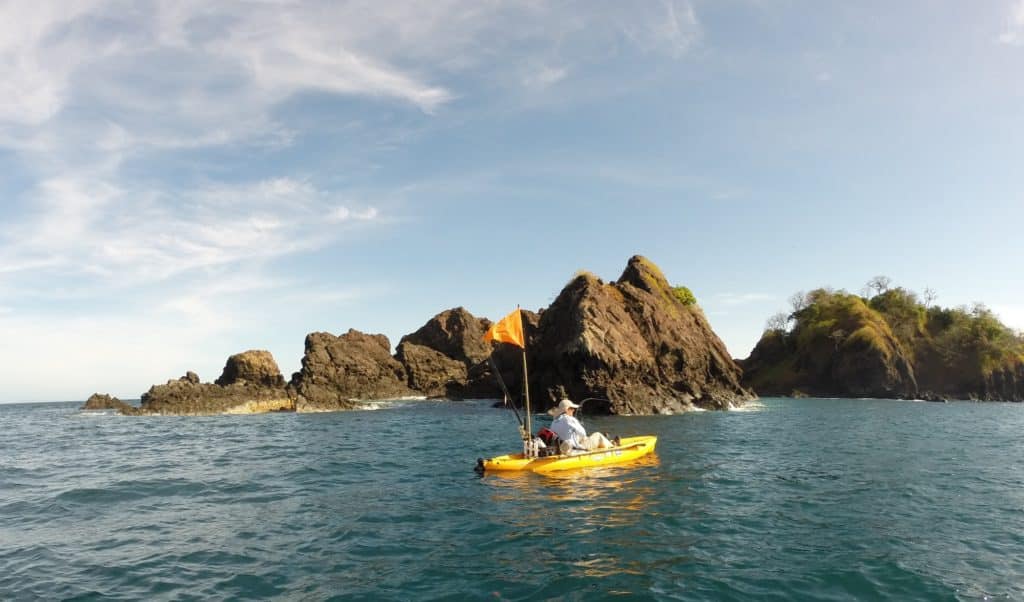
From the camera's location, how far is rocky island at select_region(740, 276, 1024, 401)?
83.8 meters

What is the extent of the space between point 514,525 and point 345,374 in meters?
58.4

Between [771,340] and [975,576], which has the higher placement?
[771,340]

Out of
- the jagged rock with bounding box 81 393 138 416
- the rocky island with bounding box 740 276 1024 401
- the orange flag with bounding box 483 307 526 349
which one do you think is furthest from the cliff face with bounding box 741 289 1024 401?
the jagged rock with bounding box 81 393 138 416

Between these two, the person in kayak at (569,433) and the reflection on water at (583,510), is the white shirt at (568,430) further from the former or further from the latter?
the reflection on water at (583,510)

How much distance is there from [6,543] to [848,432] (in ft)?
119

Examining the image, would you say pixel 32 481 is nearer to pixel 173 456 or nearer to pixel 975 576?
pixel 173 456

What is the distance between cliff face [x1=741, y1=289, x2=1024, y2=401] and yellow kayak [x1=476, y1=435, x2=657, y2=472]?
3126 inches

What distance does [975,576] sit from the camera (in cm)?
988

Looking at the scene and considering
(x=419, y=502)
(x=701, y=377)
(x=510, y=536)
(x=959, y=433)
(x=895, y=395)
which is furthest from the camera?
(x=895, y=395)

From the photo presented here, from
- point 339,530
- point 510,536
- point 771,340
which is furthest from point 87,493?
point 771,340

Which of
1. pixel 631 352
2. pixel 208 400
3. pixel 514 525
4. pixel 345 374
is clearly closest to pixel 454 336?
pixel 345 374

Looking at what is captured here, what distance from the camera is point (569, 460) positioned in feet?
65.8

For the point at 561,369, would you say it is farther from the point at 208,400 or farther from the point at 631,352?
the point at 208,400

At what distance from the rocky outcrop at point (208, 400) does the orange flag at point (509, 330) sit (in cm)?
4084
